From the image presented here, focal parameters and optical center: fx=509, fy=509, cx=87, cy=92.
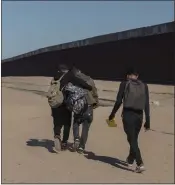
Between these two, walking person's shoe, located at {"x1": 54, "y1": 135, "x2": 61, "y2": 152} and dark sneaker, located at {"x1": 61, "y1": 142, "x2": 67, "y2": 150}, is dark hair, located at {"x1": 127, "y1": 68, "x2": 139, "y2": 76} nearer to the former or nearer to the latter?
walking person's shoe, located at {"x1": 54, "y1": 135, "x2": 61, "y2": 152}

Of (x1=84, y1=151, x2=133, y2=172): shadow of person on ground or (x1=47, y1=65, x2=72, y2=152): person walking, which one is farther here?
(x1=47, y1=65, x2=72, y2=152): person walking

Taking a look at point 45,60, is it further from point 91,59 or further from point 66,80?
point 66,80

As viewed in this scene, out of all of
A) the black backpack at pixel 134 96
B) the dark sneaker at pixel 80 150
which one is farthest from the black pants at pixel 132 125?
the dark sneaker at pixel 80 150

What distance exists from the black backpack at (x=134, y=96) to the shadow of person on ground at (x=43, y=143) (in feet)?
7.14

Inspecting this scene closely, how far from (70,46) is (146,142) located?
23.7 m

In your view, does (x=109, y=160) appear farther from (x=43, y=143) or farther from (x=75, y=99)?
(x=43, y=143)

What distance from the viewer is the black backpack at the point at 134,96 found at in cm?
695

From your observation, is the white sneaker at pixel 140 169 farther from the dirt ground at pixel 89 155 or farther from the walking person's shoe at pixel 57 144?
the walking person's shoe at pixel 57 144

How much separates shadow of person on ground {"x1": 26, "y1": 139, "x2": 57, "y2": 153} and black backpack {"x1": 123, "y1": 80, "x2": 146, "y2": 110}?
2176mm

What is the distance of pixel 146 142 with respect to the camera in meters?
9.63

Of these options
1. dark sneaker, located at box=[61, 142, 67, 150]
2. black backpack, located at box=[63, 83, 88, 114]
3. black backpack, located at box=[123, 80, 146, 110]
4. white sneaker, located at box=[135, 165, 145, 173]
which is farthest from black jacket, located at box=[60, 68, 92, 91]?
white sneaker, located at box=[135, 165, 145, 173]

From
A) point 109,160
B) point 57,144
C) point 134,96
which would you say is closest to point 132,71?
point 134,96

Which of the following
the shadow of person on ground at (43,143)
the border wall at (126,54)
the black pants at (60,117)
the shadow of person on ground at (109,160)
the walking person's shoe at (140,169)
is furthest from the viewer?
the border wall at (126,54)

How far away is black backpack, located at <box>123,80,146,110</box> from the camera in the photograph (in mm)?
6949
